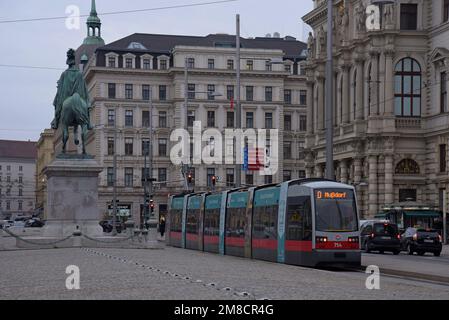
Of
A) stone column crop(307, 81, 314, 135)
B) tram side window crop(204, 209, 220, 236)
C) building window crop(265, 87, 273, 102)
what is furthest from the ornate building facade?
building window crop(265, 87, 273, 102)

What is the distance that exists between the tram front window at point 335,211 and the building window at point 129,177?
90.4 m

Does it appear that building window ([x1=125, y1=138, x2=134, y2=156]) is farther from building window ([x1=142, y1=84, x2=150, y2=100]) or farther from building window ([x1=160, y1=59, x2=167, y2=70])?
building window ([x1=160, y1=59, x2=167, y2=70])

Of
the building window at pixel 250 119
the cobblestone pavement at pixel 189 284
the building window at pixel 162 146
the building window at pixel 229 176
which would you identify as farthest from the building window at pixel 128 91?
the cobblestone pavement at pixel 189 284

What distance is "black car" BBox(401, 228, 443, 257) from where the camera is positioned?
174ft

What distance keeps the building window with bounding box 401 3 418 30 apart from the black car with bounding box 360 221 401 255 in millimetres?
29029

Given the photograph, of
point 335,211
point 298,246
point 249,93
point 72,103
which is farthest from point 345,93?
point 298,246

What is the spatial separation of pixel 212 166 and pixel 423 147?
4828 cm

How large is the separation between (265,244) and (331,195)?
4655 mm

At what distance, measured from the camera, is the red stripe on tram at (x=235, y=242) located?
41.8m

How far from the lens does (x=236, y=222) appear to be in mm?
43031

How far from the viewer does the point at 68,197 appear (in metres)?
51.6

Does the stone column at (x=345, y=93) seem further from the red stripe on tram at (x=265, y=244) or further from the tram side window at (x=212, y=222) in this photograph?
the red stripe on tram at (x=265, y=244)

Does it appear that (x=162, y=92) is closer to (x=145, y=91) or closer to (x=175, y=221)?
(x=145, y=91)
